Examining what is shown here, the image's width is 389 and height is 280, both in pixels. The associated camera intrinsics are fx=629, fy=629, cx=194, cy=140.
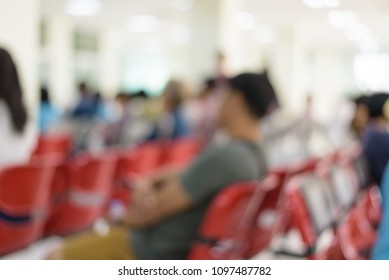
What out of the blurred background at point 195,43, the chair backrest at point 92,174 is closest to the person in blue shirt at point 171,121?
the blurred background at point 195,43

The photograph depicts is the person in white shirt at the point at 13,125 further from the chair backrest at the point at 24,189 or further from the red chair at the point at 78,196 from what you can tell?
the red chair at the point at 78,196

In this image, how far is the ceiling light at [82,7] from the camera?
1181cm

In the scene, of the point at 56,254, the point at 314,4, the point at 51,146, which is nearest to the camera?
the point at 56,254

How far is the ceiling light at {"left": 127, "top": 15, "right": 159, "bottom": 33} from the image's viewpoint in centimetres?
1296

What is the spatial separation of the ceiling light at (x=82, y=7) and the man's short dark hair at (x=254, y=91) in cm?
976

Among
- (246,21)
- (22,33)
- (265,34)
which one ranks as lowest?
(265,34)

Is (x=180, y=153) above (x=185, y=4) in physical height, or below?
below

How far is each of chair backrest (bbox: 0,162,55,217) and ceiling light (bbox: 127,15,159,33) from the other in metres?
10.3

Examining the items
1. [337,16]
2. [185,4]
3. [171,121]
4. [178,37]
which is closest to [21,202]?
[171,121]

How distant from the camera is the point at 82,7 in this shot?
12727mm

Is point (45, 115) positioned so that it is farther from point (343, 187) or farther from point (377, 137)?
point (343, 187)

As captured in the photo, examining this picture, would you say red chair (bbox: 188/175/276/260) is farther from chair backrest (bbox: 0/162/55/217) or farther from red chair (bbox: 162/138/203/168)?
red chair (bbox: 162/138/203/168)

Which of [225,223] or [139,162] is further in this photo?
[139,162]

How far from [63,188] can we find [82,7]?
10352 millimetres
